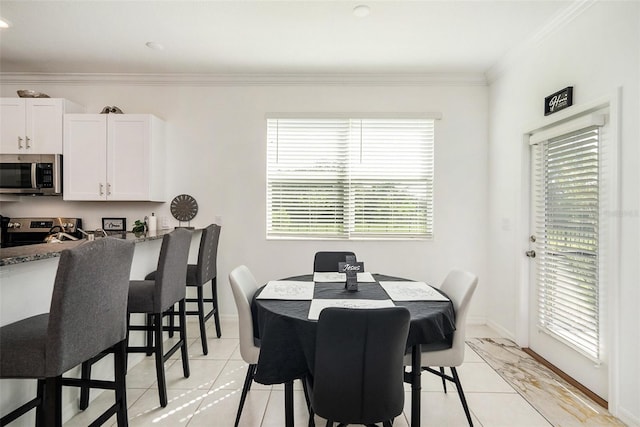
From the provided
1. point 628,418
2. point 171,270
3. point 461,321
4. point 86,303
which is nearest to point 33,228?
point 171,270

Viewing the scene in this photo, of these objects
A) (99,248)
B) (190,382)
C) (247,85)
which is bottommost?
(190,382)

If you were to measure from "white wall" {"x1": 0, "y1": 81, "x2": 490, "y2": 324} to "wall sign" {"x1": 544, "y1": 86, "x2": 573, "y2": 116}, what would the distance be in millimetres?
1099

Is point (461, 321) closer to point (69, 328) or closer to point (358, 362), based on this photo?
point (358, 362)

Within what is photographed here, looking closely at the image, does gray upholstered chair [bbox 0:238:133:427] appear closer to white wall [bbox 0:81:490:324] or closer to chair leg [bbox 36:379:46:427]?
chair leg [bbox 36:379:46:427]

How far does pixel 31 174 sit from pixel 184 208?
1508 millimetres

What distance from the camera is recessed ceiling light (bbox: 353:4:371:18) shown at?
261cm

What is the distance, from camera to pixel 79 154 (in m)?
3.68

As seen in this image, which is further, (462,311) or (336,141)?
(336,141)

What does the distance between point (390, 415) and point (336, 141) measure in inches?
121

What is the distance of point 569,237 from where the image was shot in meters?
2.71

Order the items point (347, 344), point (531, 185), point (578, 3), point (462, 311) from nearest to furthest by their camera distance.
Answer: point (347, 344) < point (462, 311) < point (578, 3) < point (531, 185)

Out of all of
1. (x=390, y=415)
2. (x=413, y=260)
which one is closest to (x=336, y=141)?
(x=413, y=260)

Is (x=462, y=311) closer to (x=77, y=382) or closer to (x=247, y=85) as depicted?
(x=77, y=382)

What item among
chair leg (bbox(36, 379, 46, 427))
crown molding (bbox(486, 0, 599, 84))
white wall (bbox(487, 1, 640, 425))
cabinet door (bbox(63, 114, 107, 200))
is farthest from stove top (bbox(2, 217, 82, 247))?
crown molding (bbox(486, 0, 599, 84))
